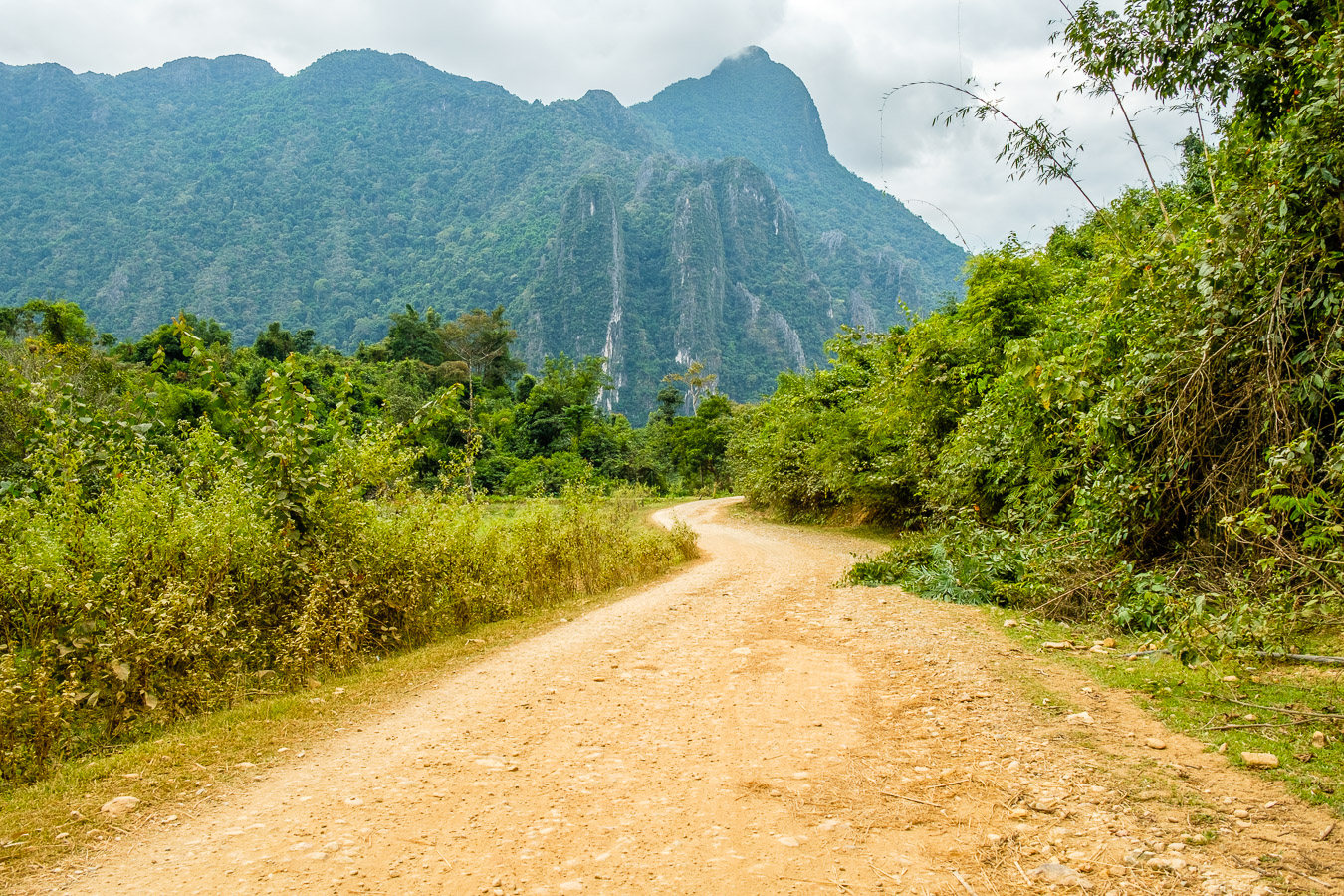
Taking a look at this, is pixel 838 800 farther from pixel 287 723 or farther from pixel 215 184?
pixel 215 184

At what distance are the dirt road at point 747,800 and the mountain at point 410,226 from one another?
324 feet

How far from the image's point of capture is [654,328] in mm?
141625

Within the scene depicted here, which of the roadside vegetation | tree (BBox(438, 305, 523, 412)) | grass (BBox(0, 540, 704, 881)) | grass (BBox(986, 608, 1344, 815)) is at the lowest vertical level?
grass (BBox(986, 608, 1344, 815))

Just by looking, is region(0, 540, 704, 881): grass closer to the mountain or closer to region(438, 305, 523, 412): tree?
region(438, 305, 523, 412): tree

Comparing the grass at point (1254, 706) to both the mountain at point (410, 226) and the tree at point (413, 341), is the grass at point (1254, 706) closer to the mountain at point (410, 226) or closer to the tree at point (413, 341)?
the tree at point (413, 341)

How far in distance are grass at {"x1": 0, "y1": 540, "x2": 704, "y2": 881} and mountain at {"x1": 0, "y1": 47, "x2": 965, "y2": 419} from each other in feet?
326

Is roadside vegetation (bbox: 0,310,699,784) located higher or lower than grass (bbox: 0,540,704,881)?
higher

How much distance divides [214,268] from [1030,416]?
401 feet

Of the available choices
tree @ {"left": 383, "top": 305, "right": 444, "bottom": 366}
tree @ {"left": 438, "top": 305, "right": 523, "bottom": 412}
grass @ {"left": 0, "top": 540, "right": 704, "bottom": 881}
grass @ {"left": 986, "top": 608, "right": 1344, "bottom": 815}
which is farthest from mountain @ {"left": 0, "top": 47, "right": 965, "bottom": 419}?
grass @ {"left": 0, "top": 540, "right": 704, "bottom": 881}

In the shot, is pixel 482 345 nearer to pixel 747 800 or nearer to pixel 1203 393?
pixel 1203 393

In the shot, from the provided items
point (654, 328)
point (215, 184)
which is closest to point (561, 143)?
point (654, 328)

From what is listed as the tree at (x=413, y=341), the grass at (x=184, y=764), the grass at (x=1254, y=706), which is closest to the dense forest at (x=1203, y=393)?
the grass at (x=1254, y=706)

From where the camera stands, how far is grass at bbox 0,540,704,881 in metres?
3.63

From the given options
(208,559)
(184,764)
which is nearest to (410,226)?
(208,559)
